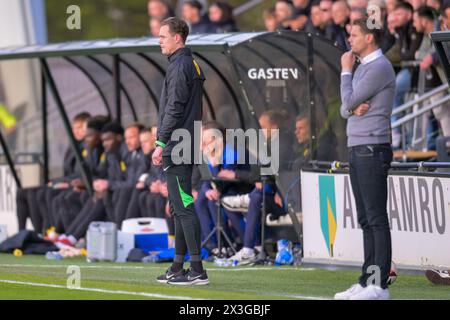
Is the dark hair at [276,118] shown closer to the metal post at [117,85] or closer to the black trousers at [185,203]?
the metal post at [117,85]

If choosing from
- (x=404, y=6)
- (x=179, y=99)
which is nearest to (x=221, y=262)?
(x=179, y=99)

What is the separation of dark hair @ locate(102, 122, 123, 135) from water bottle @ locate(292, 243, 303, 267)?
4179 mm

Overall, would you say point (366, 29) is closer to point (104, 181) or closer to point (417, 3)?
point (417, 3)

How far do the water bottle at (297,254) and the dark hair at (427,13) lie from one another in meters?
3.22

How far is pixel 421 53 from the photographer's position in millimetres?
16531

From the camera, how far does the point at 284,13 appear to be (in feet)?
60.5

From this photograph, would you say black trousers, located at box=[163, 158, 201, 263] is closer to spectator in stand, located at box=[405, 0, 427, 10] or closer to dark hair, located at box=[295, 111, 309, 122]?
dark hair, located at box=[295, 111, 309, 122]

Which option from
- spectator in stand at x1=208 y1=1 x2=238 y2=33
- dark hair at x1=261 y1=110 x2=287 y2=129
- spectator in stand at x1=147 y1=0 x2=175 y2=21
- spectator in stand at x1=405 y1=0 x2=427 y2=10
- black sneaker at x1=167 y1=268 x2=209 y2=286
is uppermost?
spectator in stand at x1=147 y1=0 x2=175 y2=21

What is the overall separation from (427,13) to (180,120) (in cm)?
559

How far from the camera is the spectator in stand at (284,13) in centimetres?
1825

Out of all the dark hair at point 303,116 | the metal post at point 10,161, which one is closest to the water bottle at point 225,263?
the dark hair at point 303,116

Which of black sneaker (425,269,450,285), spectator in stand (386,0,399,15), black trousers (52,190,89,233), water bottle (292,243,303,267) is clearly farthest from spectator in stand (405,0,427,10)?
black sneaker (425,269,450,285)

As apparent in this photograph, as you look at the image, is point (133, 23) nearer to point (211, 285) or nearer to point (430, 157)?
point (430, 157)

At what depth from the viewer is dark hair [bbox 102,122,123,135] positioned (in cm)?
1836
